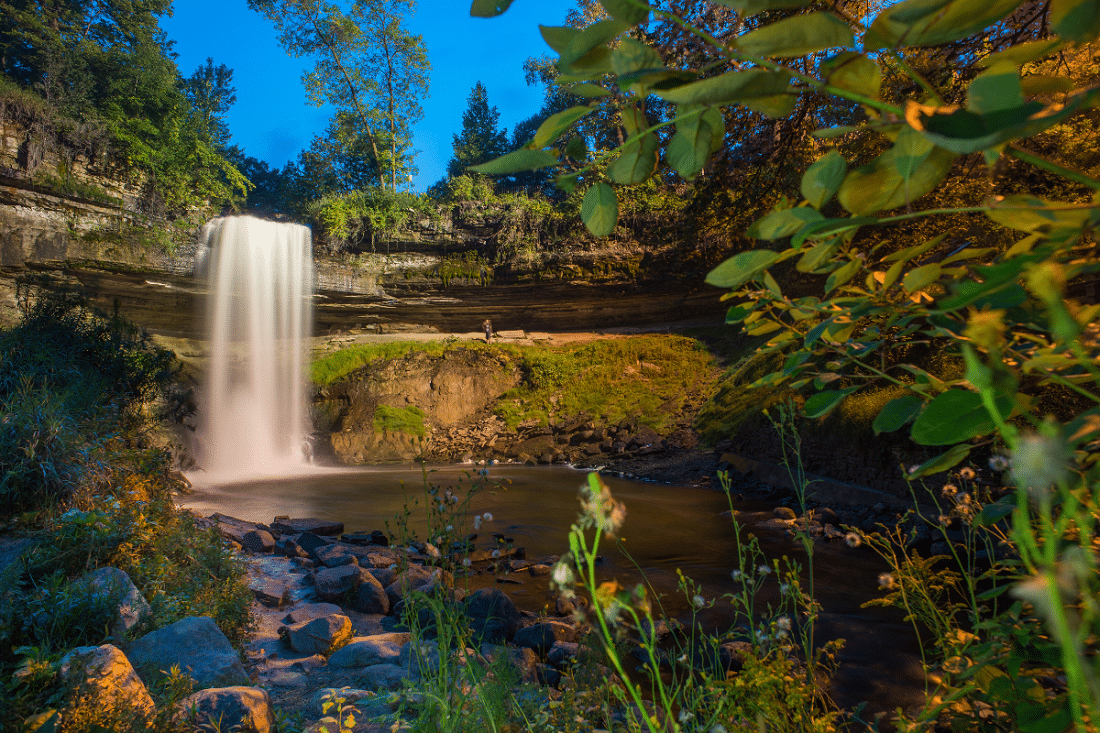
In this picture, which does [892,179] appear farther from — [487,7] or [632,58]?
[487,7]

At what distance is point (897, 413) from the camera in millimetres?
789

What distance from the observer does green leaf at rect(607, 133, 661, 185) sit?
2.46 ft

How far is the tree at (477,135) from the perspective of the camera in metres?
34.9

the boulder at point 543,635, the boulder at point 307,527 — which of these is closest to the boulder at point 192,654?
the boulder at point 543,635

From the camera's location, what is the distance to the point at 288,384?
1919cm

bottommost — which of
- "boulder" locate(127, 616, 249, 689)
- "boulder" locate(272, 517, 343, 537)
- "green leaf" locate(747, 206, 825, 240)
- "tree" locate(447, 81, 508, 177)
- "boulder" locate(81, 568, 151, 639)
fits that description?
"boulder" locate(272, 517, 343, 537)

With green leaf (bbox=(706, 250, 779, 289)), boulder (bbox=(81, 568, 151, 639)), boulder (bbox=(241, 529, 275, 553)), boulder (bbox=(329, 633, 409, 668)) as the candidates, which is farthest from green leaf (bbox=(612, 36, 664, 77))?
A: boulder (bbox=(241, 529, 275, 553))

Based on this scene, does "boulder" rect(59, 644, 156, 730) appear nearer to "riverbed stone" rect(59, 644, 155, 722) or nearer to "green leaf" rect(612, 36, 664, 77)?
"riverbed stone" rect(59, 644, 155, 722)

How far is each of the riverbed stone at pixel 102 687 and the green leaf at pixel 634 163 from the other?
256 cm

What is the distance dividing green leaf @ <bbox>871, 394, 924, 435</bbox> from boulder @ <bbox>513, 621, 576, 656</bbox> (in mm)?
3476

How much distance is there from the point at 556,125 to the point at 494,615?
4.04 m

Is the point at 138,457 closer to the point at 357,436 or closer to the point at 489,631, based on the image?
the point at 489,631

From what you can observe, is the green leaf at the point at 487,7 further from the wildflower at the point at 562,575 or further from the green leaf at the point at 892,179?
the wildflower at the point at 562,575

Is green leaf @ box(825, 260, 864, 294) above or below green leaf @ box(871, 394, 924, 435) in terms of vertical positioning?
above
